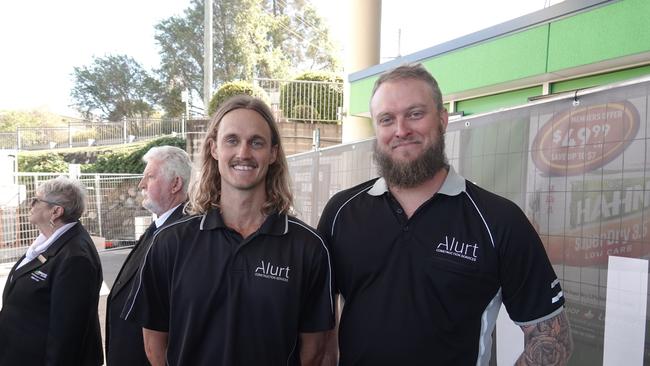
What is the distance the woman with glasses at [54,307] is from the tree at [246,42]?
3297 centimetres

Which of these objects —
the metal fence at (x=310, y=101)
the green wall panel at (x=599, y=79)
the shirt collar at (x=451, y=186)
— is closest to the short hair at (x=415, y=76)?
the shirt collar at (x=451, y=186)

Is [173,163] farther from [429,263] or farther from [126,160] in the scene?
[126,160]

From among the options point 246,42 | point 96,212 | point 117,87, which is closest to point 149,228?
point 96,212

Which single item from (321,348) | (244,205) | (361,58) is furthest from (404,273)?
(361,58)

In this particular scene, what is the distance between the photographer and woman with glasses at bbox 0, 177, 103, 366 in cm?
315

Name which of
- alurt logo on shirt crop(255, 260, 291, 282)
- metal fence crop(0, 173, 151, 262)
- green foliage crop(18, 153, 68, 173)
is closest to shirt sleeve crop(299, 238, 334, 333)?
alurt logo on shirt crop(255, 260, 291, 282)

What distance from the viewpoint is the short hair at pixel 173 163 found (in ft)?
11.1

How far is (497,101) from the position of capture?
23.6 feet

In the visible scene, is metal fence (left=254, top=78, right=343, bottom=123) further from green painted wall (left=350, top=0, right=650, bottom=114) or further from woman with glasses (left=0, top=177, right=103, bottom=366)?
woman with glasses (left=0, top=177, right=103, bottom=366)

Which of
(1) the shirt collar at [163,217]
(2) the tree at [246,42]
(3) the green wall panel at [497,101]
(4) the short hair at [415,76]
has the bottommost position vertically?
(1) the shirt collar at [163,217]

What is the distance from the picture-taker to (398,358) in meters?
2.01

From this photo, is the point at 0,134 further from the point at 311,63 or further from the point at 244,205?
the point at 244,205

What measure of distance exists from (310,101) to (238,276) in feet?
46.3

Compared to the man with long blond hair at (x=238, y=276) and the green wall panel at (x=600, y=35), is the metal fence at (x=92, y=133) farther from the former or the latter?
the man with long blond hair at (x=238, y=276)
